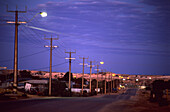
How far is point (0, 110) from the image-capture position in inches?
648

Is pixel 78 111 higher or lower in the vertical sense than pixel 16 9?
lower

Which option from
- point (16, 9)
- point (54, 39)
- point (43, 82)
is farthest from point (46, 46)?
point (43, 82)

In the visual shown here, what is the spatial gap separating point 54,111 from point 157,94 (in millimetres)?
21222

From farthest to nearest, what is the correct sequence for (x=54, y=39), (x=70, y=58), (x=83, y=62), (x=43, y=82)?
(x=43, y=82) → (x=83, y=62) → (x=70, y=58) → (x=54, y=39)

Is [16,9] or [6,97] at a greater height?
[16,9]

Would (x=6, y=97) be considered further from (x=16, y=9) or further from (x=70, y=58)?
(x=70, y=58)

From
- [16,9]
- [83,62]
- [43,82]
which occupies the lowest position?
[43,82]

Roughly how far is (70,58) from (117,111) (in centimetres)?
4089

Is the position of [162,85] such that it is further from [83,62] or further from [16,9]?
[83,62]

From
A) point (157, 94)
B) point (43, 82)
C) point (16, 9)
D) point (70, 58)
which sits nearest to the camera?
point (16, 9)

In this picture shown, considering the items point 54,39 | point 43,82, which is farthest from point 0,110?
point 43,82

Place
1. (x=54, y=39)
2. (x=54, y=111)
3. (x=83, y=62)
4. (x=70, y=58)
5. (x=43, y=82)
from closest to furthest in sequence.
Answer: (x=54, y=111) < (x=54, y=39) < (x=70, y=58) < (x=83, y=62) < (x=43, y=82)

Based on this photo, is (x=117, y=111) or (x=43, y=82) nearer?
(x=117, y=111)

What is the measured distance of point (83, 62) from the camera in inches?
2756
